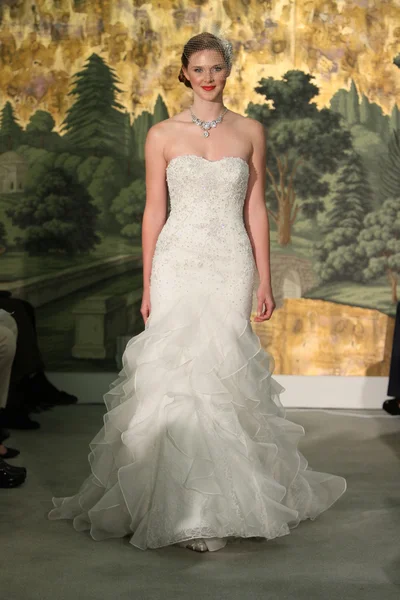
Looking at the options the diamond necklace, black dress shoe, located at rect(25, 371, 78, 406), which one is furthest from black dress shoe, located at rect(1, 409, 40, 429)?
the diamond necklace

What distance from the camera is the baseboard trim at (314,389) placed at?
7.73 meters

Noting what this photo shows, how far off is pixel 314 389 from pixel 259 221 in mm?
3639

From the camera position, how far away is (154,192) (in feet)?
13.8

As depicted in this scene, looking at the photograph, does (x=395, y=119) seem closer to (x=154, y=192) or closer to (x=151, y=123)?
(x=151, y=123)

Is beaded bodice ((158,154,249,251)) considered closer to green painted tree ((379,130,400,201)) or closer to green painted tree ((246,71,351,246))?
green painted tree ((246,71,351,246))

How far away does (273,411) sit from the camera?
4.18 m

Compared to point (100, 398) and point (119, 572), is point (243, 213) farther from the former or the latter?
point (100, 398)

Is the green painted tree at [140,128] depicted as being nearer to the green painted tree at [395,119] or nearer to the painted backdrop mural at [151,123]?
the painted backdrop mural at [151,123]

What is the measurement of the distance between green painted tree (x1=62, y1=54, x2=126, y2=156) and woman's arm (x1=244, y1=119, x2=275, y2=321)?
3562mm

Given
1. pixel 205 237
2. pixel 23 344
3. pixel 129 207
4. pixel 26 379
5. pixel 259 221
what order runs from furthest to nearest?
pixel 129 207 → pixel 26 379 → pixel 23 344 → pixel 259 221 → pixel 205 237

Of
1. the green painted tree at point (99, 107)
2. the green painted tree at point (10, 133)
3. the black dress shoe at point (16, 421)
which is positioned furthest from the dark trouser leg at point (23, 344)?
the green painted tree at point (99, 107)

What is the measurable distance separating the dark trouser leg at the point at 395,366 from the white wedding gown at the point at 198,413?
10.0 ft

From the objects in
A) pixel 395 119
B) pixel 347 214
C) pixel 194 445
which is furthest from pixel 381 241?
pixel 194 445

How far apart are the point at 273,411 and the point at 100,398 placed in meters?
3.75
